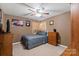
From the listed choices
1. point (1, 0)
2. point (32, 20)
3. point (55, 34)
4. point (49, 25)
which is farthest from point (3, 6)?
point (55, 34)

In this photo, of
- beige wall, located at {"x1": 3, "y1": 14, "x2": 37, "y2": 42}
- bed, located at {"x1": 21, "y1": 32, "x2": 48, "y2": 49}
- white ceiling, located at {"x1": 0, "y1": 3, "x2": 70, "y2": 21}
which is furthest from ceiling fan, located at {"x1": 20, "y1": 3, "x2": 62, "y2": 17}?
bed, located at {"x1": 21, "y1": 32, "x2": 48, "y2": 49}

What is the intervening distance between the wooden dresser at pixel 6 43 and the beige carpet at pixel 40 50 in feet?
0.26

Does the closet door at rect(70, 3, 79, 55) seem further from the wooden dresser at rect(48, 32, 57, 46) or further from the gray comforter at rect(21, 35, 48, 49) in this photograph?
the gray comforter at rect(21, 35, 48, 49)

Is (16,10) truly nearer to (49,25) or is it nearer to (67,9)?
(49,25)

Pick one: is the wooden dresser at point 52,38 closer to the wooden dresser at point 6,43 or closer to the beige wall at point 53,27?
the beige wall at point 53,27

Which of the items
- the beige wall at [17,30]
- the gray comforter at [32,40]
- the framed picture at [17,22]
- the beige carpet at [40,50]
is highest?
the framed picture at [17,22]

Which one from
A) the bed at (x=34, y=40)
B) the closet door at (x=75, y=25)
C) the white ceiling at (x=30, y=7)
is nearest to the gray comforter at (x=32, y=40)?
the bed at (x=34, y=40)

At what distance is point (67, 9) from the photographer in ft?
5.98

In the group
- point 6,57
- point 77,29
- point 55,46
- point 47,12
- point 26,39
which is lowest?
point 6,57

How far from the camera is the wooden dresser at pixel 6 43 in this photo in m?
1.78

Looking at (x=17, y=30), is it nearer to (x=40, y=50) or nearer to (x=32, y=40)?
(x=32, y=40)

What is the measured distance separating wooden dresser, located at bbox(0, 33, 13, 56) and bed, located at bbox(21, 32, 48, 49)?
212 mm

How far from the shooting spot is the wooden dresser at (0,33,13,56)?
1784mm

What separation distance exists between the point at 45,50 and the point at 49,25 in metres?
0.43
